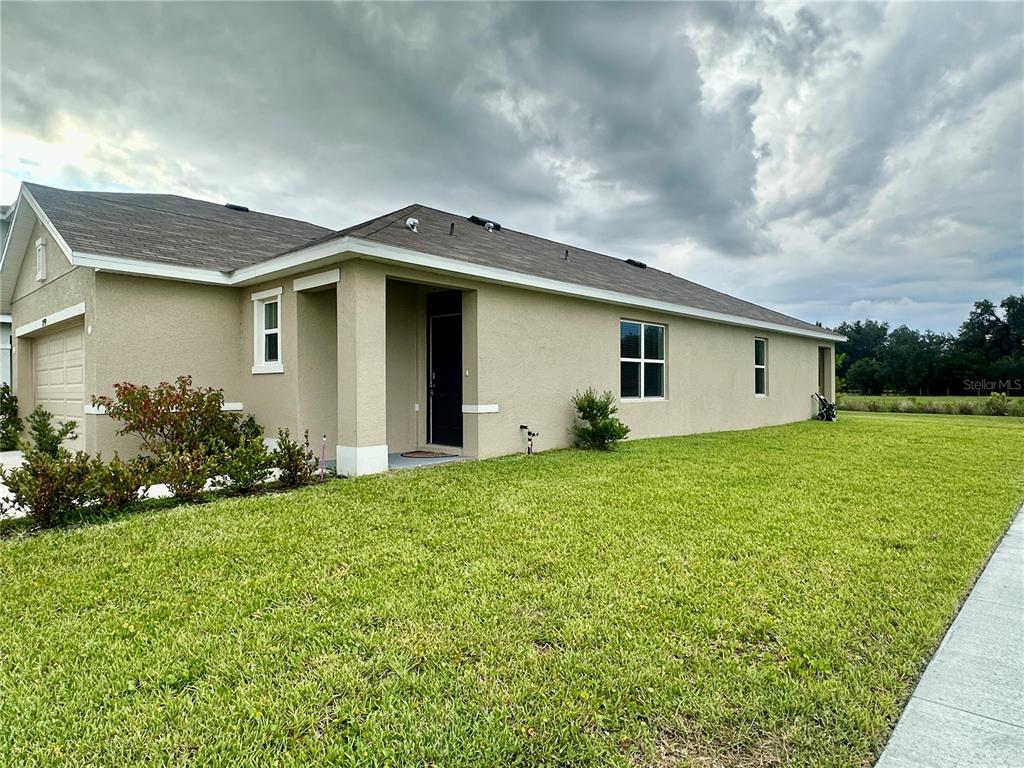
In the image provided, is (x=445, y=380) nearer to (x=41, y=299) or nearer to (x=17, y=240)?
(x=41, y=299)

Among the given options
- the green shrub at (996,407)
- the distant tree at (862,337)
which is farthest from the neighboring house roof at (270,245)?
the distant tree at (862,337)

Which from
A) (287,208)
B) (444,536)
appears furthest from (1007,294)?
(444,536)

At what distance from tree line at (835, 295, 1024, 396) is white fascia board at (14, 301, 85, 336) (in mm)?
43054

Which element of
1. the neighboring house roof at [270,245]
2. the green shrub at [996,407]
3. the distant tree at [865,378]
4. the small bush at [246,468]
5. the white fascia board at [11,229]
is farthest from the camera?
the distant tree at [865,378]

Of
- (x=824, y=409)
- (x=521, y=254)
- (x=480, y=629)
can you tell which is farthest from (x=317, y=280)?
(x=824, y=409)

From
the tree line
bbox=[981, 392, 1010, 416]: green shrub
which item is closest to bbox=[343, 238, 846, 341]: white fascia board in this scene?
bbox=[981, 392, 1010, 416]: green shrub

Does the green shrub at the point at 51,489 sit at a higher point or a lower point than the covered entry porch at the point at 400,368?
lower

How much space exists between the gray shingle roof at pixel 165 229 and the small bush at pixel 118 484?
4015mm

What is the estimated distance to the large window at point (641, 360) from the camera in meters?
11.4

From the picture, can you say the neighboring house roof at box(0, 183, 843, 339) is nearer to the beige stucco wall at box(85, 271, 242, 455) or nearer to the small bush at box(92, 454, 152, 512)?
the beige stucco wall at box(85, 271, 242, 455)

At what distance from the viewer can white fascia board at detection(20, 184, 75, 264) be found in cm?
774

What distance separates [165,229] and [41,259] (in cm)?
303

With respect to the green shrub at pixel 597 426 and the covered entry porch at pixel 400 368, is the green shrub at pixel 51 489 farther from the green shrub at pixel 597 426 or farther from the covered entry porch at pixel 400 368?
the green shrub at pixel 597 426

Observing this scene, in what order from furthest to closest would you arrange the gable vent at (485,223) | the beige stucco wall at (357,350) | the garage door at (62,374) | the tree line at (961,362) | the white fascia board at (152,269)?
the tree line at (961,362) → the gable vent at (485,223) → the garage door at (62,374) → the white fascia board at (152,269) → the beige stucco wall at (357,350)
